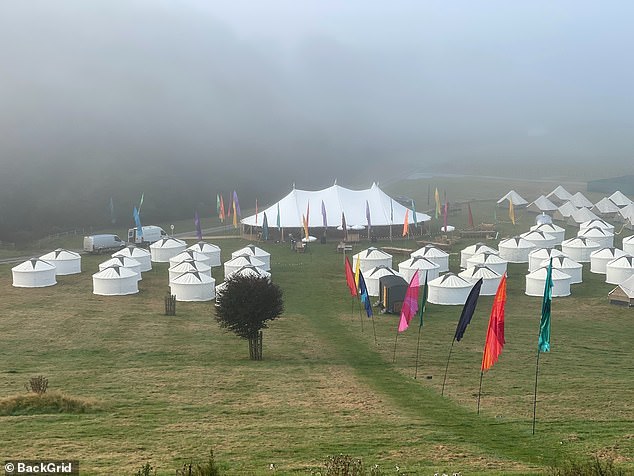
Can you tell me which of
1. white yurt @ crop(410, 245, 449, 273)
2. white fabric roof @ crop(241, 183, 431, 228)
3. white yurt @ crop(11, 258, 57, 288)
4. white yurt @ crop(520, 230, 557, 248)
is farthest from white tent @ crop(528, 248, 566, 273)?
white yurt @ crop(11, 258, 57, 288)

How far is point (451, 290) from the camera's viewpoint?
57281 mm

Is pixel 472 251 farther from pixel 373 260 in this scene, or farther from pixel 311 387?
pixel 311 387

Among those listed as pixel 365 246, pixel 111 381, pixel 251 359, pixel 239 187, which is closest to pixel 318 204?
pixel 365 246

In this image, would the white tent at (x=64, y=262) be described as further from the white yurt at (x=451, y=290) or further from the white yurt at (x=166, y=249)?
the white yurt at (x=451, y=290)

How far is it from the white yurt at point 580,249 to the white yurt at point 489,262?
12739 millimetres

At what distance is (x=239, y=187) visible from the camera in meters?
178

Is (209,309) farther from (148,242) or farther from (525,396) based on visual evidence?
(148,242)

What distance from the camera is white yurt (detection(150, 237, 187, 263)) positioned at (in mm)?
77688

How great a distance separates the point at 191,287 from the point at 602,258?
37.4m

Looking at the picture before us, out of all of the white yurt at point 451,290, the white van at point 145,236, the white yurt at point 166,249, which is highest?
the white van at point 145,236

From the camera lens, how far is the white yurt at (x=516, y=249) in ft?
247

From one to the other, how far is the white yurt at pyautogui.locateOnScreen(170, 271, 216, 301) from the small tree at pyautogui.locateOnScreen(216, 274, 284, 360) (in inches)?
707

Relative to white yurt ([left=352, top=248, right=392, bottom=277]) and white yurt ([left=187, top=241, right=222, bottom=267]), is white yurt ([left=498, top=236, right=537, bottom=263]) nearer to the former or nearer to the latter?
white yurt ([left=352, top=248, right=392, bottom=277])

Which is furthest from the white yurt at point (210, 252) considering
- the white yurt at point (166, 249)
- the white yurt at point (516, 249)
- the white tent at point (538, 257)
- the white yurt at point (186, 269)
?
the white tent at point (538, 257)
